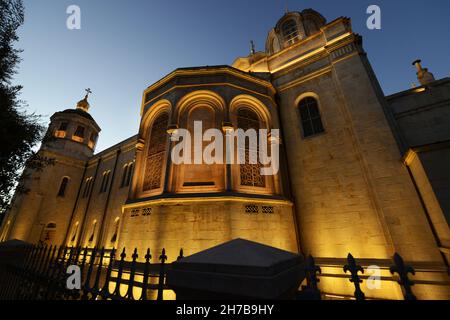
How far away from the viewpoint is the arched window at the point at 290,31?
1448 centimetres

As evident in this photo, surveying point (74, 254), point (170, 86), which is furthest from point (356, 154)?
point (74, 254)

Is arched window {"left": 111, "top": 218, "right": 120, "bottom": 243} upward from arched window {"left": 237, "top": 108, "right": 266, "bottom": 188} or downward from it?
downward

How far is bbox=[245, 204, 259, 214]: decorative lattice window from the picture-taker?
725 cm

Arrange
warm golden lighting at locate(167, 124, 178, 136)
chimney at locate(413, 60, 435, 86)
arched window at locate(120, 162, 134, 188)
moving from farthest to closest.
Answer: arched window at locate(120, 162, 134, 188)
chimney at locate(413, 60, 435, 86)
warm golden lighting at locate(167, 124, 178, 136)

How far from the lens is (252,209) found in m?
7.32

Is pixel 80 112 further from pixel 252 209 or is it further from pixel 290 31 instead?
pixel 252 209

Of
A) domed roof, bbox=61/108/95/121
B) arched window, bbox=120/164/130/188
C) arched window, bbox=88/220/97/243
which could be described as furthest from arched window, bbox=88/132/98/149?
arched window, bbox=88/220/97/243

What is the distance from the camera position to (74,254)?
388 centimetres

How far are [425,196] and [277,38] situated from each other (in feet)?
46.7

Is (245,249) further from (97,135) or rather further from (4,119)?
(97,135)

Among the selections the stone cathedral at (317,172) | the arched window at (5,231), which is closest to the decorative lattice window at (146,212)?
the stone cathedral at (317,172)

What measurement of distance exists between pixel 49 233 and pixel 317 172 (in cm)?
2353

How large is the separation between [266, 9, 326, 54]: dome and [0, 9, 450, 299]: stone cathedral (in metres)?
2.95

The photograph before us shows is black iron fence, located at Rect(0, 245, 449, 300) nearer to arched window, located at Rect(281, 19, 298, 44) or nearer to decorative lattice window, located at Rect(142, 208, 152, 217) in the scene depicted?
decorative lattice window, located at Rect(142, 208, 152, 217)
